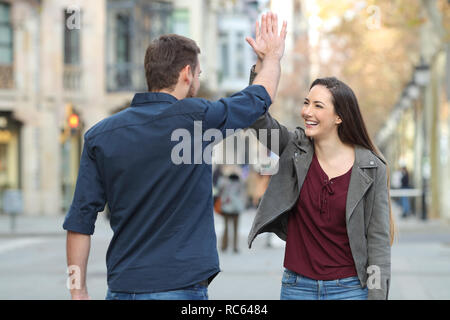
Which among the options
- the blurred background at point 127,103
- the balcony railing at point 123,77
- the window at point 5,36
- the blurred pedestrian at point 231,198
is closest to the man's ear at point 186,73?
the blurred background at point 127,103

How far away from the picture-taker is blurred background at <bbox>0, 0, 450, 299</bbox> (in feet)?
48.1

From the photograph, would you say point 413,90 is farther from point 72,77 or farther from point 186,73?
point 186,73

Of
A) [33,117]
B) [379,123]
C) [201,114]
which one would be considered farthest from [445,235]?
[379,123]

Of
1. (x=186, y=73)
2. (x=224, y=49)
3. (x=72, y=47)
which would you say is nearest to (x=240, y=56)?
(x=224, y=49)

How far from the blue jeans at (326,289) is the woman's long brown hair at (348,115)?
0.35 metres

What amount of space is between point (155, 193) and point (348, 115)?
54.4 inches

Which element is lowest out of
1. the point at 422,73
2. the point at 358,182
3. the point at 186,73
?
the point at 358,182

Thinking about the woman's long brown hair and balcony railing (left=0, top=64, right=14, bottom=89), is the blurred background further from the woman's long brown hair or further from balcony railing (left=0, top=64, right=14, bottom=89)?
the woman's long brown hair

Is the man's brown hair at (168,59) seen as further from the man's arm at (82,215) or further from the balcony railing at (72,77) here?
the balcony railing at (72,77)

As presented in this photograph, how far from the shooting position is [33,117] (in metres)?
29.7

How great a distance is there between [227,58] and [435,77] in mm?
24387

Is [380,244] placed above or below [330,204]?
below

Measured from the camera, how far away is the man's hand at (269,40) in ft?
11.4

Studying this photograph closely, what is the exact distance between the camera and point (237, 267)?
→ 12953 millimetres
